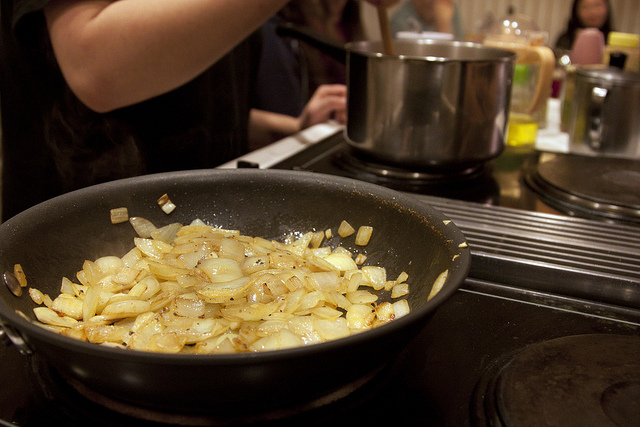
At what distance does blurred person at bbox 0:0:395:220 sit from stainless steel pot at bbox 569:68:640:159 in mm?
581

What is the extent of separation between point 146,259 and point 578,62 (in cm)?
168

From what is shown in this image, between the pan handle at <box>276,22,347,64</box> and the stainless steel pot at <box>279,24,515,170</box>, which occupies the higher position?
the pan handle at <box>276,22,347,64</box>

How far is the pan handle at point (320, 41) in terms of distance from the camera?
128cm

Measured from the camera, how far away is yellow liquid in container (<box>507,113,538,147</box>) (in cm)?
137

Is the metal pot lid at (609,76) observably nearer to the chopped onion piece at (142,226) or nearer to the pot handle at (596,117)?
the pot handle at (596,117)

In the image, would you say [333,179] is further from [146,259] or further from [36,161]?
[36,161]

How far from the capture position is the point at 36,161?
1.20 m

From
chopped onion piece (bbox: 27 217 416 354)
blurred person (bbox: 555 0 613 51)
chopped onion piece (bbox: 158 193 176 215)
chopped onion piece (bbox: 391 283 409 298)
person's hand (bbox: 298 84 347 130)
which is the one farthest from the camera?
blurred person (bbox: 555 0 613 51)

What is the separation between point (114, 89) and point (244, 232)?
16.2 inches

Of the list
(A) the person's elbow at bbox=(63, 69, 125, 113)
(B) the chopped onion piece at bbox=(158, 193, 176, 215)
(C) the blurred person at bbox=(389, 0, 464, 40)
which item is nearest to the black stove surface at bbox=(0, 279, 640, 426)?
(B) the chopped onion piece at bbox=(158, 193, 176, 215)

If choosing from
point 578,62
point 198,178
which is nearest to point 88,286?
point 198,178

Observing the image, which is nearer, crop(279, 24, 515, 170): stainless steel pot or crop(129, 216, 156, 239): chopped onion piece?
crop(129, 216, 156, 239): chopped onion piece

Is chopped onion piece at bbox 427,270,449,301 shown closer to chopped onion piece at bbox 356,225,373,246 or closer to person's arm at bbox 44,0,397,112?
chopped onion piece at bbox 356,225,373,246

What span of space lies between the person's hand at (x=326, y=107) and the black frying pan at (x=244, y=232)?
3.00 feet
